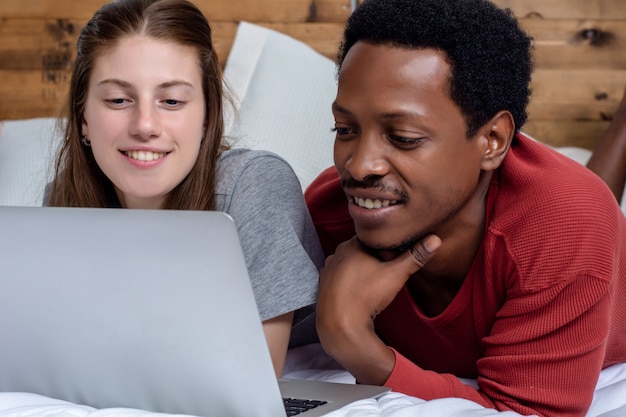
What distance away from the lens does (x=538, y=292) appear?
1.14 m

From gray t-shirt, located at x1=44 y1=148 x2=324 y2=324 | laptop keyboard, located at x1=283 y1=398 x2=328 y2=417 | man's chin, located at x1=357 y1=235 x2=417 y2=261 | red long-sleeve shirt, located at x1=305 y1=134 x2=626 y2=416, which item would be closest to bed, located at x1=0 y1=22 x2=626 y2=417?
gray t-shirt, located at x1=44 y1=148 x2=324 y2=324

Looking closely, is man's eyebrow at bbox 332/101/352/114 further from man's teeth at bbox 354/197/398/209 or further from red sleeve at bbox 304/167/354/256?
red sleeve at bbox 304/167/354/256

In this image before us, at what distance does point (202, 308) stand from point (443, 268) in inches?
20.4

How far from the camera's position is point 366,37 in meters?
1.20

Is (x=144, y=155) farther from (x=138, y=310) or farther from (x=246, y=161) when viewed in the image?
(x=138, y=310)

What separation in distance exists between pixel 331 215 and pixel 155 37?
1.33ft

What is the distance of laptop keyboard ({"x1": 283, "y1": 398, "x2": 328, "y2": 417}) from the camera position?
3.30 feet

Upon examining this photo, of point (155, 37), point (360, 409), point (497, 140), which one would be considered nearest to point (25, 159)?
point (155, 37)

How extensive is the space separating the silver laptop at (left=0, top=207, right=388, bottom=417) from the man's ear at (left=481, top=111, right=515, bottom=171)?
1.39ft

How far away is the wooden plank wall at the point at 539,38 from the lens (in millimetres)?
2434

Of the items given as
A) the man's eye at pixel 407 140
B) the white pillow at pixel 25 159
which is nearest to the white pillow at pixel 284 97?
the white pillow at pixel 25 159

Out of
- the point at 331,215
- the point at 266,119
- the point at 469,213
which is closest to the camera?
the point at 469,213

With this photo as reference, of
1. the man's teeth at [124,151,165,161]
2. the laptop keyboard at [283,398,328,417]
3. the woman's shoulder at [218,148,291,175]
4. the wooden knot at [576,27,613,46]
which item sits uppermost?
the wooden knot at [576,27,613,46]

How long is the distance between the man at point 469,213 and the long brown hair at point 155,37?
0.25 m
